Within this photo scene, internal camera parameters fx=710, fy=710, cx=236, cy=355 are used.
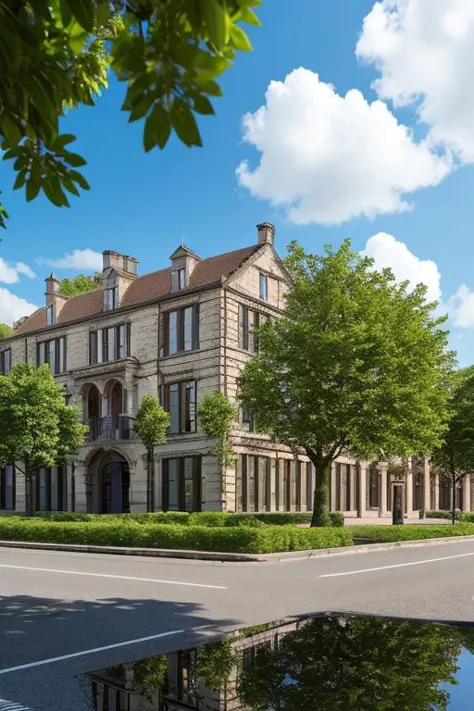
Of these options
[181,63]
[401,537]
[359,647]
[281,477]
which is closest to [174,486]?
[281,477]

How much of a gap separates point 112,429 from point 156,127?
116ft

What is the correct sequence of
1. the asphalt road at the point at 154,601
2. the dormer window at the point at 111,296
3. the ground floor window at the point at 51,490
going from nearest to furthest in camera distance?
the asphalt road at the point at 154,601 → the dormer window at the point at 111,296 → the ground floor window at the point at 51,490

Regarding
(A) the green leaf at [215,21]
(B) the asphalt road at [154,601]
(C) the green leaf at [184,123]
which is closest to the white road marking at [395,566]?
(B) the asphalt road at [154,601]

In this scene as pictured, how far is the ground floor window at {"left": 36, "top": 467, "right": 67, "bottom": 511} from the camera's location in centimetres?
4112

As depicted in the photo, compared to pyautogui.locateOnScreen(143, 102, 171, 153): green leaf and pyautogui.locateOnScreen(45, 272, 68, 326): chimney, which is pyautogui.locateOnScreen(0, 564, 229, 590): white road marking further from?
pyautogui.locateOnScreen(45, 272, 68, 326): chimney

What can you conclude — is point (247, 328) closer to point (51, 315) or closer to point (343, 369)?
point (343, 369)

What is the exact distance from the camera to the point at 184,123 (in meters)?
3.17

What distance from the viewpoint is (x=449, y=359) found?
35.6 m

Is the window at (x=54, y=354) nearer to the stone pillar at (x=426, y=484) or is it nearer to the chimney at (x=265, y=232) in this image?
the chimney at (x=265, y=232)

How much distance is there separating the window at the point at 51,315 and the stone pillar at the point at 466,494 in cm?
4184

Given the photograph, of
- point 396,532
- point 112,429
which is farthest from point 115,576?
point 112,429

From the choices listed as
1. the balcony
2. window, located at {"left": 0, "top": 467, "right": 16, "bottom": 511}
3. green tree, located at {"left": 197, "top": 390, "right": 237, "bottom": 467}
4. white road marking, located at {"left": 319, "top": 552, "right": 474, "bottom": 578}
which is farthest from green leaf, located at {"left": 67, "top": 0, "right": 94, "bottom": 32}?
window, located at {"left": 0, "top": 467, "right": 16, "bottom": 511}

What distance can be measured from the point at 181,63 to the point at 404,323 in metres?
25.5

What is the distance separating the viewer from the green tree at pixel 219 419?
32.0 meters
